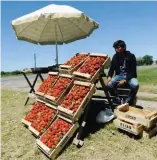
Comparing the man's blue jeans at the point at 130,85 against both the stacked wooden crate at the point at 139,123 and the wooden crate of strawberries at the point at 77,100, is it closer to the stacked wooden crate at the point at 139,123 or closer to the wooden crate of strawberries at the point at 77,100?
the stacked wooden crate at the point at 139,123

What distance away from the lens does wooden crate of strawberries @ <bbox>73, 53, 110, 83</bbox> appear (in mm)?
8398

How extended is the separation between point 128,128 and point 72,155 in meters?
1.55

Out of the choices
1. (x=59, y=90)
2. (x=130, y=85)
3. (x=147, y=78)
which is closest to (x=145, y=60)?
(x=147, y=78)

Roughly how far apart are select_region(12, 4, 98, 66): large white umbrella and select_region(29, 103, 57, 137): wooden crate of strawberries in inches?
126

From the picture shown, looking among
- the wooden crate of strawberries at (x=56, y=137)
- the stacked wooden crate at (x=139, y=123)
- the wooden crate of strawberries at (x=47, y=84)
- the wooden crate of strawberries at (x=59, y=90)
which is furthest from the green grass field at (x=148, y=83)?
the wooden crate of strawberries at (x=56, y=137)

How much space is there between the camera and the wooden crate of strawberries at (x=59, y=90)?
868 centimetres

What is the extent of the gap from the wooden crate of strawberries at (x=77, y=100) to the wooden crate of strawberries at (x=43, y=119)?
19.3 inches

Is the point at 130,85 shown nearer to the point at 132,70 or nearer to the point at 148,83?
the point at 132,70

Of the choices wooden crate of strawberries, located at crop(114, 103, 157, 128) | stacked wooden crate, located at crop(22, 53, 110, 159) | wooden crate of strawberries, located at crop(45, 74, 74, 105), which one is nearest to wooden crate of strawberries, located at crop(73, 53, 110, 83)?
stacked wooden crate, located at crop(22, 53, 110, 159)

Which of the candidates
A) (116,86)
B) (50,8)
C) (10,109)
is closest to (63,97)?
(116,86)

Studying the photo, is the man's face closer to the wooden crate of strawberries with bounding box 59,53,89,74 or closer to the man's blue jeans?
the man's blue jeans

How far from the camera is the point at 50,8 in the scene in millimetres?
11039

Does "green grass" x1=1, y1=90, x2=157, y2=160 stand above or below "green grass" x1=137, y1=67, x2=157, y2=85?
above

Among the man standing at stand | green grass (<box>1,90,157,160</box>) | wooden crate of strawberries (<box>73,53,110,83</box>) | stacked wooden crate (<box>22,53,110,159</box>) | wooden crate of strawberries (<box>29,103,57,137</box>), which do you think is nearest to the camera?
green grass (<box>1,90,157,160</box>)
